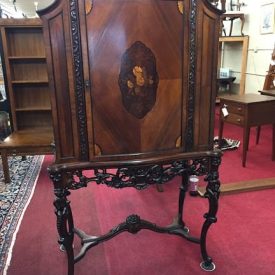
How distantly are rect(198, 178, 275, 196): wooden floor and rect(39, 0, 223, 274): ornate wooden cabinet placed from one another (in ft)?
3.88

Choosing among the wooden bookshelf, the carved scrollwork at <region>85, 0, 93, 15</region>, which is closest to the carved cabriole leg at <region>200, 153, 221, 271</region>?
the carved scrollwork at <region>85, 0, 93, 15</region>

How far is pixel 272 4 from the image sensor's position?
4.13 m

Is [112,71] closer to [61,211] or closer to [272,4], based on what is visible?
[61,211]

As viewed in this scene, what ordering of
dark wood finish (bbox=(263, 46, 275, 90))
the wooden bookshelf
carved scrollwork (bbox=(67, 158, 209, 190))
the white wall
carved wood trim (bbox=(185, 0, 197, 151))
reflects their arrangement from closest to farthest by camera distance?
carved wood trim (bbox=(185, 0, 197, 151)) → carved scrollwork (bbox=(67, 158, 209, 190)) → the wooden bookshelf → dark wood finish (bbox=(263, 46, 275, 90)) → the white wall

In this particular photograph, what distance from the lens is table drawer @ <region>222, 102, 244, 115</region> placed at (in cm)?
283

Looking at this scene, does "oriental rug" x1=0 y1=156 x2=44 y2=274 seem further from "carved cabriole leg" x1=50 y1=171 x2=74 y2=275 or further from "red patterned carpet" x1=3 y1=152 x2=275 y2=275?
"carved cabriole leg" x1=50 y1=171 x2=74 y2=275

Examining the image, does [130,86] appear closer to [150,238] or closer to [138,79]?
[138,79]

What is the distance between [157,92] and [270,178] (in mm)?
1892

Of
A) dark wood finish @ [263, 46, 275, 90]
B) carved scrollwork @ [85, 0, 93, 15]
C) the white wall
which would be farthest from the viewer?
the white wall

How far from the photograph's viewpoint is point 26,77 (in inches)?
136

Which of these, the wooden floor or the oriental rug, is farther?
the wooden floor

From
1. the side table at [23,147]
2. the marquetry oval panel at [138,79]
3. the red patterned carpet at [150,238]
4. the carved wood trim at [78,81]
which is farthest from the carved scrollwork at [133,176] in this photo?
the side table at [23,147]

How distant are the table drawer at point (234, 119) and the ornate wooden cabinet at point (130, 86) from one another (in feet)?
5.52

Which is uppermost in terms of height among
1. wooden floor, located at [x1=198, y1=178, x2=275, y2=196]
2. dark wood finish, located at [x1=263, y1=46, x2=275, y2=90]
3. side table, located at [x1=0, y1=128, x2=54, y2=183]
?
dark wood finish, located at [x1=263, y1=46, x2=275, y2=90]
